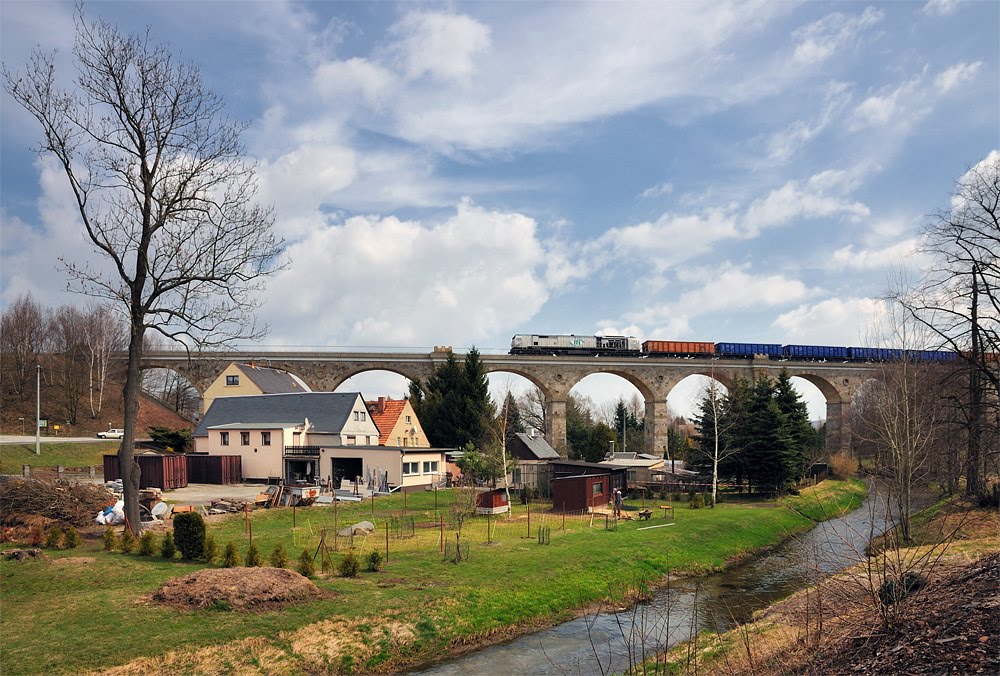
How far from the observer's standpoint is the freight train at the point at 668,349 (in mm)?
60375

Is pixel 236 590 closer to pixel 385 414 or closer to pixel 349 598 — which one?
pixel 349 598

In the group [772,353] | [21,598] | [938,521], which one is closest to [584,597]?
[21,598]

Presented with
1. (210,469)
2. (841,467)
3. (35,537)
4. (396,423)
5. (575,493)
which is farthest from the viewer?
(841,467)

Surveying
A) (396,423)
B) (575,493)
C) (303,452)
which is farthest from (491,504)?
(396,423)

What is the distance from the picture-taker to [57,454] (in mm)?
43406

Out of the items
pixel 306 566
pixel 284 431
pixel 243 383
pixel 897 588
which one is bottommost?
pixel 306 566

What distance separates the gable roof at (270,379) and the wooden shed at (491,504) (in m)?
28.9

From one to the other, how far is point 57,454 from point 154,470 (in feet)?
52.7

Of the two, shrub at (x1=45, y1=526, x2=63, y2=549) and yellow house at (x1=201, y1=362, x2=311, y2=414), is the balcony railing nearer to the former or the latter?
yellow house at (x1=201, y1=362, x2=311, y2=414)

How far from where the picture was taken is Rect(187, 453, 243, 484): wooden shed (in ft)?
121

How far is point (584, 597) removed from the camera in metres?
17.4

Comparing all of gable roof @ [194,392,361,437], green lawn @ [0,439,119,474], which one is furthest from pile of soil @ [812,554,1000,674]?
green lawn @ [0,439,119,474]

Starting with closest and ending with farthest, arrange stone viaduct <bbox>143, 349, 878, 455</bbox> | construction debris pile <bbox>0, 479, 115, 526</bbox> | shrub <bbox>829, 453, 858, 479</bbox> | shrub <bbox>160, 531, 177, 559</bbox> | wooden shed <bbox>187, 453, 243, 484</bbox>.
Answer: shrub <bbox>160, 531, 177, 559</bbox> → construction debris pile <bbox>0, 479, 115, 526</bbox> → wooden shed <bbox>187, 453, 243, 484</bbox> → shrub <bbox>829, 453, 858, 479</bbox> → stone viaduct <bbox>143, 349, 878, 455</bbox>

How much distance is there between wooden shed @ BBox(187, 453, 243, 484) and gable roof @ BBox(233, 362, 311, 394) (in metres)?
14.8
